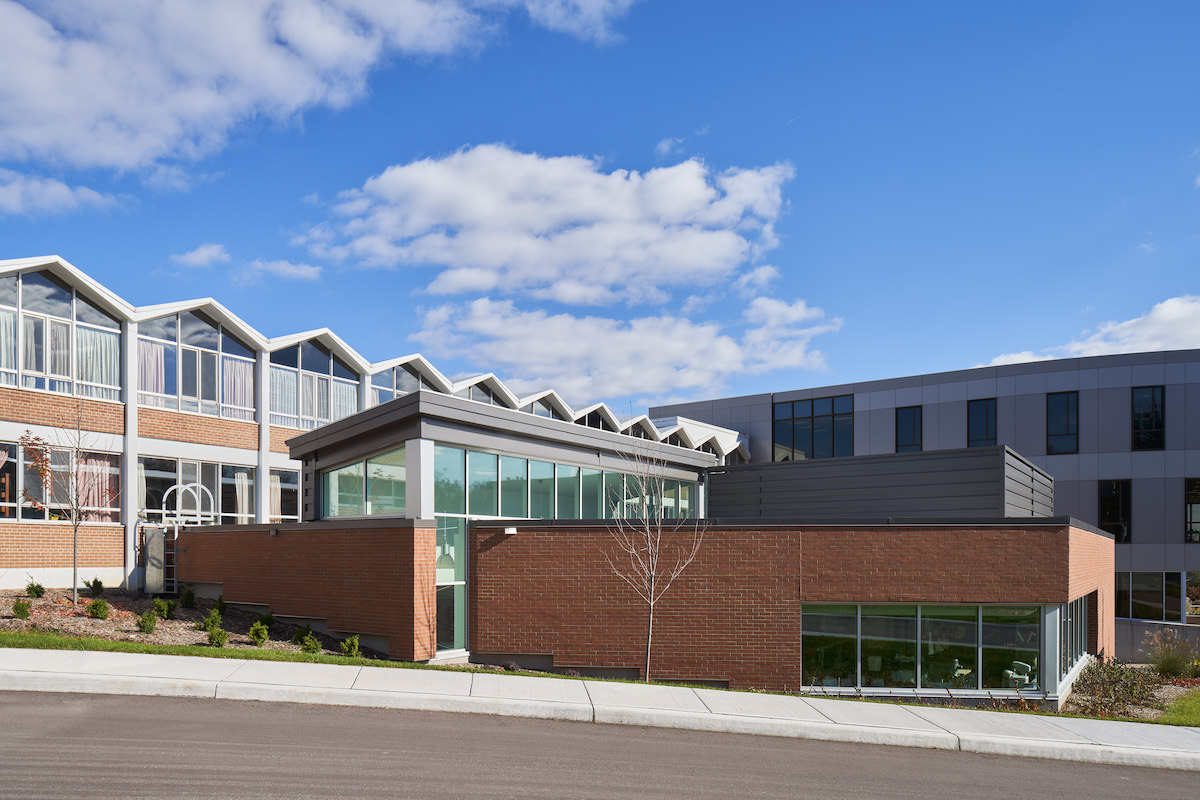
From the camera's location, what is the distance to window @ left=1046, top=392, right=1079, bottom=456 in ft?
105

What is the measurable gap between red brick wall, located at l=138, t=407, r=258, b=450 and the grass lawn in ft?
79.7

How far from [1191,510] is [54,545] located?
36.0 m

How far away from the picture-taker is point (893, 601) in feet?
48.9

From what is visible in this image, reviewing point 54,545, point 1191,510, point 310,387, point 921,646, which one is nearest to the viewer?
point 921,646

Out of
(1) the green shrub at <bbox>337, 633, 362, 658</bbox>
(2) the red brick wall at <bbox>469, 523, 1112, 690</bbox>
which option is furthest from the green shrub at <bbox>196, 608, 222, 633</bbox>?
(2) the red brick wall at <bbox>469, 523, 1112, 690</bbox>

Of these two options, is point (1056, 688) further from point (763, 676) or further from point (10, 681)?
point (10, 681)

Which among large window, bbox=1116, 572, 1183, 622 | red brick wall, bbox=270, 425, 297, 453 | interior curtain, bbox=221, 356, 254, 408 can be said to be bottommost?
large window, bbox=1116, 572, 1183, 622

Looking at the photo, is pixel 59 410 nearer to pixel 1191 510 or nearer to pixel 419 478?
pixel 419 478

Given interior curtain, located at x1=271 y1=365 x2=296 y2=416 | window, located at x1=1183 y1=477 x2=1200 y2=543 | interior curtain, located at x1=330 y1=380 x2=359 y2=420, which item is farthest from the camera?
window, located at x1=1183 y1=477 x2=1200 y2=543

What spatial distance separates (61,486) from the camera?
22.3 meters

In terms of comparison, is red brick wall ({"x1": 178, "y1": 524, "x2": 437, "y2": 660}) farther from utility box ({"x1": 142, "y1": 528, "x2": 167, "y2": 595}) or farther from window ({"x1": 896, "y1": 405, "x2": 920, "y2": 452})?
window ({"x1": 896, "y1": 405, "x2": 920, "y2": 452})

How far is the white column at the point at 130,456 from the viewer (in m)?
23.7

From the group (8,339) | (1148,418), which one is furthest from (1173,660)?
(8,339)

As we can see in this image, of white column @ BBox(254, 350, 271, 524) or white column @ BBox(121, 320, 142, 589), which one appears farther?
white column @ BBox(254, 350, 271, 524)
